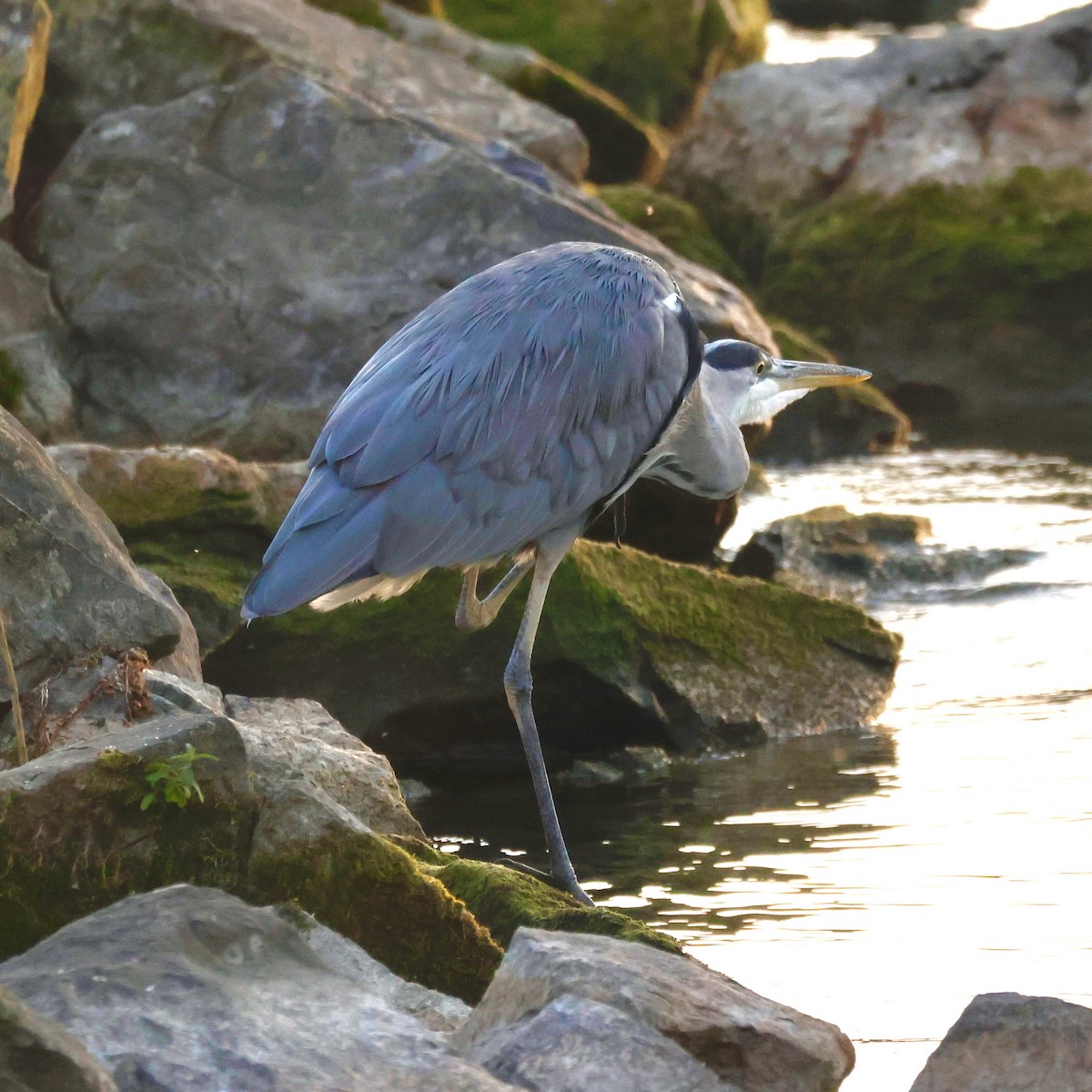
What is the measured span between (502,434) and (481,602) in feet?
2.93

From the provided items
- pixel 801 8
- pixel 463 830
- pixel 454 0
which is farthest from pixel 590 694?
pixel 801 8

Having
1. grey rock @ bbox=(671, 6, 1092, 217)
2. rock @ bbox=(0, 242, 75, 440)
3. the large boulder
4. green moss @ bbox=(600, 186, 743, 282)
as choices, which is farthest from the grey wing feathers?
grey rock @ bbox=(671, 6, 1092, 217)

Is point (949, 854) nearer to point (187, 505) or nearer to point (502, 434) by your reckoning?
point (502, 434)

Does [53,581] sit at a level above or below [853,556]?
above

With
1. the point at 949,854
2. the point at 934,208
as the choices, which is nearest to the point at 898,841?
the point at 949,854

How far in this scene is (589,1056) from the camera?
3160mm

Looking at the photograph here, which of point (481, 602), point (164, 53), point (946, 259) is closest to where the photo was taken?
point (481, 602)

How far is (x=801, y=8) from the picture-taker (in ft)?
119

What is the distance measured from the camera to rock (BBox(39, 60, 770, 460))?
898 centimetres

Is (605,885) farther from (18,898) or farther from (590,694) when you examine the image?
(18,898)

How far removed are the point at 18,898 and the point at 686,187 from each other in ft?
Result: 41.0

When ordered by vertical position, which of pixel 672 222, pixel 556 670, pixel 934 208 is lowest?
pixel 556 670

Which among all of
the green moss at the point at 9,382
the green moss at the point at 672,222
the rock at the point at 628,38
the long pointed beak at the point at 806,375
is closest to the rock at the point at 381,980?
the long pointed beak at the point at 806,375

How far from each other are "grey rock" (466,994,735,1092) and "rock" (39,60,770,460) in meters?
5.87
